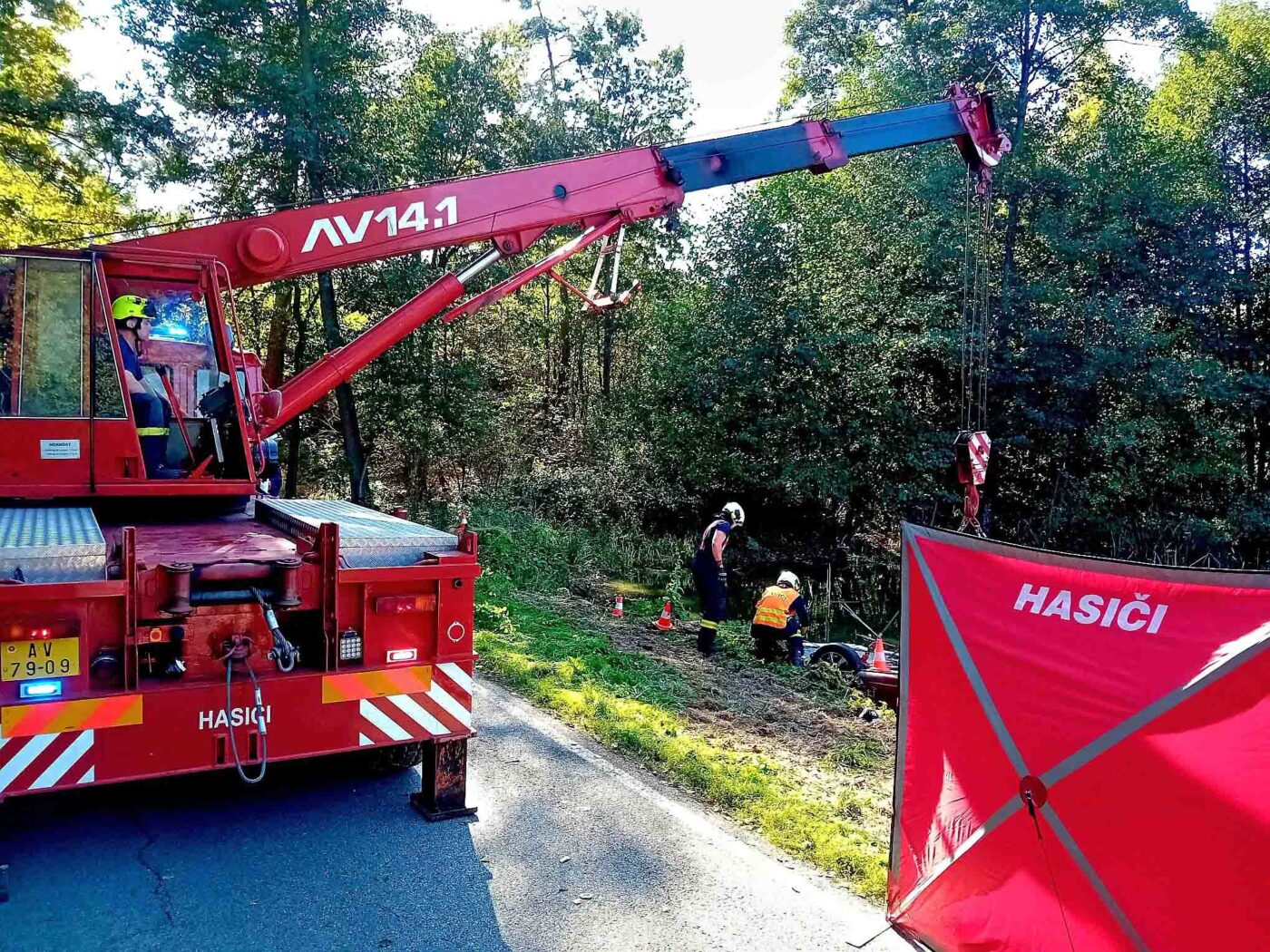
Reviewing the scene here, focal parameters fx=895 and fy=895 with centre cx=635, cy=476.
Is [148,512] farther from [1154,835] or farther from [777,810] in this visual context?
[1154,835]

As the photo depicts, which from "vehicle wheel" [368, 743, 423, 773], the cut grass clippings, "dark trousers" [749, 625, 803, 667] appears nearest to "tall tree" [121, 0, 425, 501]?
the cut grass clippings

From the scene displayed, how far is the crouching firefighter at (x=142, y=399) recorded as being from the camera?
607cm

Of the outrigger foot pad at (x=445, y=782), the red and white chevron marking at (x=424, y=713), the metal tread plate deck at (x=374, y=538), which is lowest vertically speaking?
the outrigger foot pad at (x=445, y=782)

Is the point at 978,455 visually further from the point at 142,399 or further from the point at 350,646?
the point at 142,399

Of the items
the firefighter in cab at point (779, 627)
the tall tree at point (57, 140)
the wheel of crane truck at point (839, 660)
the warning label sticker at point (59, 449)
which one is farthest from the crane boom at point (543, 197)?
the tall tree at point (57, 140)

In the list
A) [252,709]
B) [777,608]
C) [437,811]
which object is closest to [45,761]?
[252,709]

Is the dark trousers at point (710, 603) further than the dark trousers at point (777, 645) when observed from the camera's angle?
Yes

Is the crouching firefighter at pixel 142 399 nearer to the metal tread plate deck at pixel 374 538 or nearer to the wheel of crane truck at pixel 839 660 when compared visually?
the metal tread plate deck at pixel 374 538

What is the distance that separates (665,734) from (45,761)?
12.7 feet

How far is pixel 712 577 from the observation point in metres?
10.5

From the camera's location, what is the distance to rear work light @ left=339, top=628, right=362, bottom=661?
16.0ft

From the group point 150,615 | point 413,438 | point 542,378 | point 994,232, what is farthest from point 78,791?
point 542,378

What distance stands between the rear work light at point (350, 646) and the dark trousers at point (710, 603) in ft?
19.3

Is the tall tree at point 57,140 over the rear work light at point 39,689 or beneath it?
over
